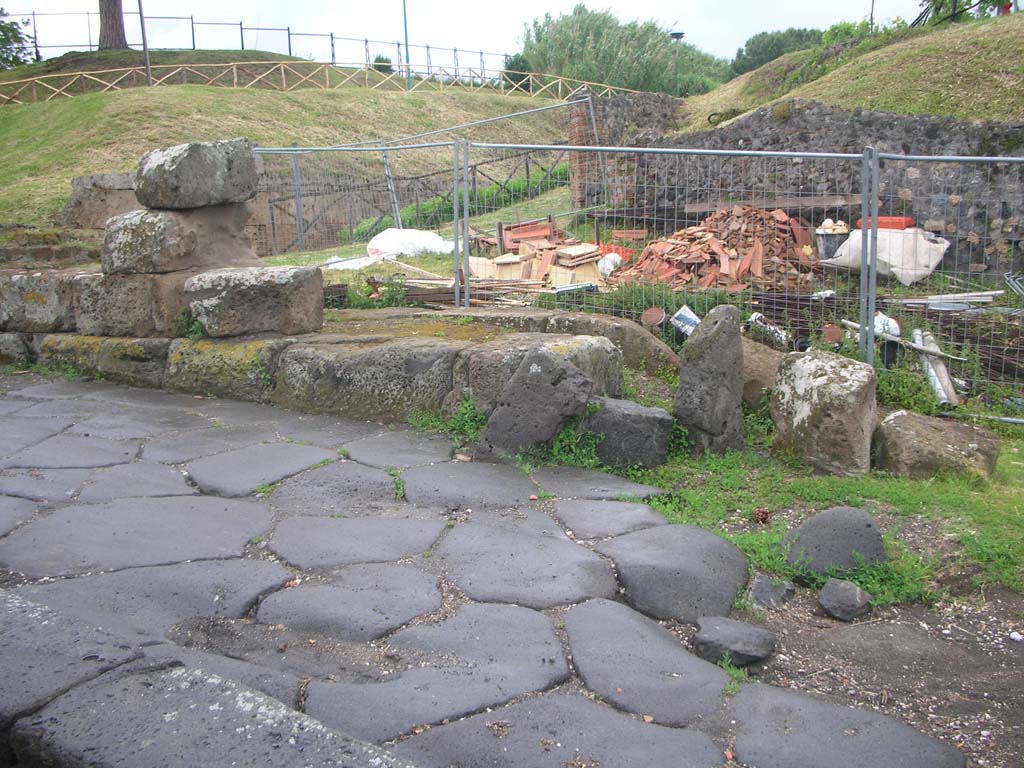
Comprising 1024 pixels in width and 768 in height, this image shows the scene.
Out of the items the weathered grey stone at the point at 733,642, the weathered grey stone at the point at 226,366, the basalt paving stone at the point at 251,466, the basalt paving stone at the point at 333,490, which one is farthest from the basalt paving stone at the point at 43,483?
the weathered grey stone at the point at 733,642

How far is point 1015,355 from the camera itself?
22.3 feet

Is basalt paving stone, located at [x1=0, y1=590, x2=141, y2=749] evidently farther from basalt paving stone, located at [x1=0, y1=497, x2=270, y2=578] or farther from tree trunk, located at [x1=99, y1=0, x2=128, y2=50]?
tree trunk, located at [x1=99, y1=0, x2=128, y2=50]

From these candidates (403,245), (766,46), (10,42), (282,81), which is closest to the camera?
(403,245)

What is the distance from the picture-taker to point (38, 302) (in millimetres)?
6645

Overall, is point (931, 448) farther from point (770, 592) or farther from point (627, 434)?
point (770, 592)

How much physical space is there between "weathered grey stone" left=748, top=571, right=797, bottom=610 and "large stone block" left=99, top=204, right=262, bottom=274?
4.49m

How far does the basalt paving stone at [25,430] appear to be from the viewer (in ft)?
15.0

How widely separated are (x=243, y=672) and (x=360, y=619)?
0.50m

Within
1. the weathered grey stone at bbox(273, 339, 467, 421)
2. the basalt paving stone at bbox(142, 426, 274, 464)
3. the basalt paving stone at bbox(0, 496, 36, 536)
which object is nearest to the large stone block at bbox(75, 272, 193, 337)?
the weathered grey stone at bbox(273, 339, 467, 421)

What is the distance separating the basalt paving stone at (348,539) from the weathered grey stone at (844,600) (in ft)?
5.16

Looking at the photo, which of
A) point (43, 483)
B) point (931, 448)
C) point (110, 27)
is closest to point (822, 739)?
point (931, 448)

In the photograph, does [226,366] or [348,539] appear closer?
[348,539]

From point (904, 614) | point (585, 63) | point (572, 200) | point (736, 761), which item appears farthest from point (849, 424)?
point (585, 63)

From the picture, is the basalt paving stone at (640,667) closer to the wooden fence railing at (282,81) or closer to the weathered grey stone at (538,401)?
the weathered grey stone at (538,401)
